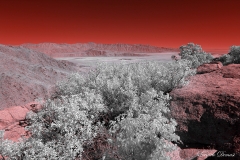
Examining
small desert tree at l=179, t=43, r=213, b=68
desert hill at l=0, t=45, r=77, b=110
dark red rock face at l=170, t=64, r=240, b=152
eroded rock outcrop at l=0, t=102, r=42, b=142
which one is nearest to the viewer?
dark red rock face at l=170, t=64, r=240, b=152

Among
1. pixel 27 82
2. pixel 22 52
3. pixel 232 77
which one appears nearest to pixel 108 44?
pixel 22 52

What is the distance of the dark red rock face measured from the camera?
6.13 m

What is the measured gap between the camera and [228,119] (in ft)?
20.6

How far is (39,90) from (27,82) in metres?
2.12

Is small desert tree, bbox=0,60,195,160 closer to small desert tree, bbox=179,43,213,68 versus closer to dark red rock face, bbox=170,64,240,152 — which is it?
dark red rock face, bbox=170,64,240,152

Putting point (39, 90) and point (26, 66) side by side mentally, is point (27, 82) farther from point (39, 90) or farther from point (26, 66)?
point (26, 66)

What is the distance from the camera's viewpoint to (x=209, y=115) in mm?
6723

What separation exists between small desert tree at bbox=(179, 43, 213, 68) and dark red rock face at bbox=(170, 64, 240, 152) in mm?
12103

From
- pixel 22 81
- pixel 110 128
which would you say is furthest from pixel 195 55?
pixel 22 81

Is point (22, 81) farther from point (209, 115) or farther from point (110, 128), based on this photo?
point (209, 115)

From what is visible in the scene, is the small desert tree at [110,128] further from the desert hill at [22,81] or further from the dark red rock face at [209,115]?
the desert hill at [22,81]

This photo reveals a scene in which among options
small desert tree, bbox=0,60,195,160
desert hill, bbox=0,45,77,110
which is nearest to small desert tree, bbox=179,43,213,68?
small desert tree, bbox=0,60,195,160

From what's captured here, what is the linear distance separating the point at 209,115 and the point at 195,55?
647 inches

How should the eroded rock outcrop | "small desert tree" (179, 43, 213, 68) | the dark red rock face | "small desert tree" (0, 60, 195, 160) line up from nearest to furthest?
"small desert tree" (0, 60, 195, 160) < the dark red rock face < the eroded rock outcrop < "small desert tree" (179, 43, 213, 68)
